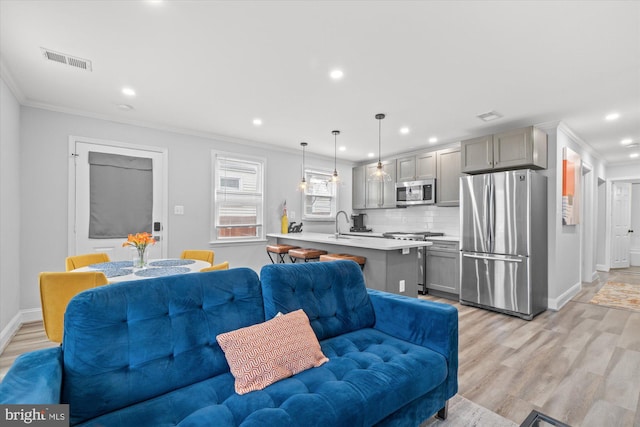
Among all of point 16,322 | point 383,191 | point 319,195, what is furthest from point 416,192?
point 16,322

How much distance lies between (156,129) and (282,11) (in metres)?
3.19

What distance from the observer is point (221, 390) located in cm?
136

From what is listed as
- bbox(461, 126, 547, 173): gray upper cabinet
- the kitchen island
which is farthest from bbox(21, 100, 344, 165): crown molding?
bbox(461, 126, 547, 173): gray upper cabinet

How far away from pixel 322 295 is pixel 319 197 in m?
4.44

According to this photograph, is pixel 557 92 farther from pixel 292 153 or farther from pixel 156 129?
pixel 156 129

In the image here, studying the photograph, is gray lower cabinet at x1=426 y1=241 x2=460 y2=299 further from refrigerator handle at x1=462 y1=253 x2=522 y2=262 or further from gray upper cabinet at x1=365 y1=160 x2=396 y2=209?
gray upper cabinet at x1=365 y1=160 x2=396 y2=209

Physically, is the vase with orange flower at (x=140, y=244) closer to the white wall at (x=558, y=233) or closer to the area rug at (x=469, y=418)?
the area rug at (x=469, y=418)

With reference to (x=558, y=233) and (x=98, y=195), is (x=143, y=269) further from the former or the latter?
(x=558, y=233)

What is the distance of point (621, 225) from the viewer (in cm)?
739

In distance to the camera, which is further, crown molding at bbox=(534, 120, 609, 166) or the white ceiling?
crown molding at bbox=(534, 120, 609, 166)

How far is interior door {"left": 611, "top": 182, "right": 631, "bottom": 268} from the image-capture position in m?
7.28

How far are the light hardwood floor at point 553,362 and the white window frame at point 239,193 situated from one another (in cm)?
236

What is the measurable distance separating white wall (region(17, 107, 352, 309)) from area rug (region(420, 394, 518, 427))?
12.7 feet

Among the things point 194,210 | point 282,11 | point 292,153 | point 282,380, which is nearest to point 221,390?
point 282,380
